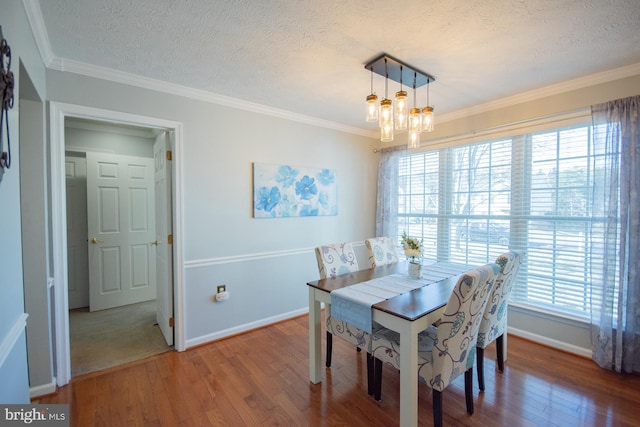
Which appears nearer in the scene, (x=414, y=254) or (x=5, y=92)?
(x=5, y=92)

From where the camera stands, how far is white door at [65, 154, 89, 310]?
3.72 m

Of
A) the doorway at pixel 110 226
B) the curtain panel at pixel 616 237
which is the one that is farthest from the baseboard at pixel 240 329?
the curtain panel at pixel 616 237

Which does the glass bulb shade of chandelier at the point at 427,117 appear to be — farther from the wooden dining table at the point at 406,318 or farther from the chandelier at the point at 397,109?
the wooden dining table at the point at 406,318

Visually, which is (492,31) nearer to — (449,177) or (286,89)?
(286,89)

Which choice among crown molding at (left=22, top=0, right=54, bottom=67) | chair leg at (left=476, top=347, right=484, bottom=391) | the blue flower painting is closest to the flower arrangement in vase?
chair leg at (left=476, top=347, right=484, bottom=391)

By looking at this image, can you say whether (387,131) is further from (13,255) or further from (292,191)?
(13,255)

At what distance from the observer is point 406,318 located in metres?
1.55

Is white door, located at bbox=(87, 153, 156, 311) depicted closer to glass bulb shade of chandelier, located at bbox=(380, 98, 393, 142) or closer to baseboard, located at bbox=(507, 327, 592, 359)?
glass bulb shade of chandelier, located at bbox=(380, 98, 393, 142)

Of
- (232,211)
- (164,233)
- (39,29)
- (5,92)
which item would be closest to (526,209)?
(232,211)

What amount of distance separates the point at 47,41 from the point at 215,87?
1117 mm

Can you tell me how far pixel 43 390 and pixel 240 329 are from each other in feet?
4.95

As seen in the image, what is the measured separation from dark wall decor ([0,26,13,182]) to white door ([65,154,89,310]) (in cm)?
304

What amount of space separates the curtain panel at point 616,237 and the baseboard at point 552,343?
127 millimetres

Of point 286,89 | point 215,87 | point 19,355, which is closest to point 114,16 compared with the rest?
point 215,87
